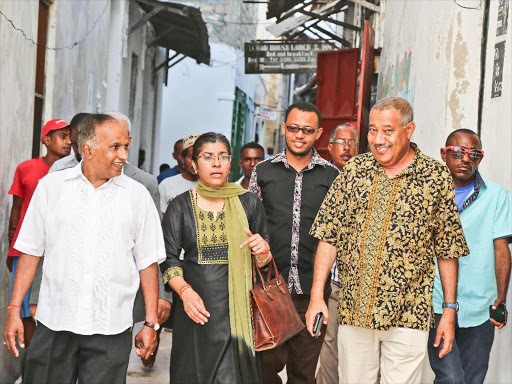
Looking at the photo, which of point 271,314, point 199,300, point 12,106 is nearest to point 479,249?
point 271,314

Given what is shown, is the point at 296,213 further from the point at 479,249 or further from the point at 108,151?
the point at 108,151

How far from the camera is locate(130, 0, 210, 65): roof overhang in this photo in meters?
13.9

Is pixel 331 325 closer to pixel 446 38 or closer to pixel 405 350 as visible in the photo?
pixel 405 350

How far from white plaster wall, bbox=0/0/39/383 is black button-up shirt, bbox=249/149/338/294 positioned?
2.32m

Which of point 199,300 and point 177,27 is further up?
point 177,27

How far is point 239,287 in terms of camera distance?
183 inches

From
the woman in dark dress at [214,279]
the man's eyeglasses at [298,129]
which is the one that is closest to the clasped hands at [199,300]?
the woman in dark dress at [214,279]

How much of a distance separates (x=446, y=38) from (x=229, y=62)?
53.1 ft

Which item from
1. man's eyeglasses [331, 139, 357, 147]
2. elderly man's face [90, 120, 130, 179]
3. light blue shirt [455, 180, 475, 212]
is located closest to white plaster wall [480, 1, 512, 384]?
light blue shirt [455, 180, 475, 212]

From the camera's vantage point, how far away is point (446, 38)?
7379 mm

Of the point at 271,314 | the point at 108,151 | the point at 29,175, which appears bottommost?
the point at 271,314

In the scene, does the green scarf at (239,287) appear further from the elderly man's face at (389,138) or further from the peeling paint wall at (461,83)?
the peeling paint wall at (461,83)

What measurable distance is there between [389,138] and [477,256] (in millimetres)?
1332

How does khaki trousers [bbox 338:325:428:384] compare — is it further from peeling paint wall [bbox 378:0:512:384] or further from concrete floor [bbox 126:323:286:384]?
concrete floor [bbox 126:323:286:384]
